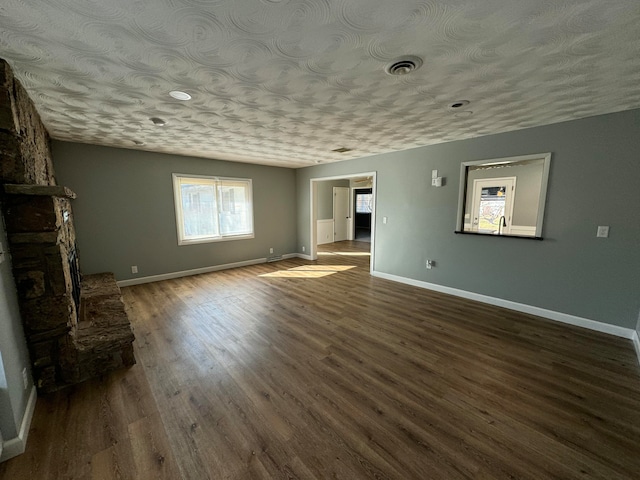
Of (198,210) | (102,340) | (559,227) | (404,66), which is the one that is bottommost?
(102,340)

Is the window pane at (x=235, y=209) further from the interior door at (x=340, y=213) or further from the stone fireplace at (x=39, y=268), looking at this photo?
the interior door at (x=340, y=213)

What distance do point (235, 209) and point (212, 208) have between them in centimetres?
51

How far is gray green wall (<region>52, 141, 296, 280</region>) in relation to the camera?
3.86 metres

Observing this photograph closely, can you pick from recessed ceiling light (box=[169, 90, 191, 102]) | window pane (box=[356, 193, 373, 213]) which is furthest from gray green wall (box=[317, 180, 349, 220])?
recessed ceiling light (box=[169, 90, 191, 102])

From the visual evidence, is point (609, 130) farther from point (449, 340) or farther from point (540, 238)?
point (449, 340)

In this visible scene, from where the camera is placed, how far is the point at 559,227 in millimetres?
2947

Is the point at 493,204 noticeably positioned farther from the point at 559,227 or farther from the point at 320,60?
the point at 320,60

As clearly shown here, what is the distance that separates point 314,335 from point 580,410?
2.14m

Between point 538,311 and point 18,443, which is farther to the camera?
point 538,311

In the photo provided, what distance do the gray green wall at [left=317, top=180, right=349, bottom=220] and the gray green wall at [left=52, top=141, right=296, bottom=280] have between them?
2.96 m

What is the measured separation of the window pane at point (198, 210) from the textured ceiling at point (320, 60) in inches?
79.1

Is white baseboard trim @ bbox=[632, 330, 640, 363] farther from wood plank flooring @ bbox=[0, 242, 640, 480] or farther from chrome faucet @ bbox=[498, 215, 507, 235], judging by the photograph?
chrome faucet @ bbox=[498, 215, 507, 235]

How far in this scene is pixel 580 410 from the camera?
5.67ft

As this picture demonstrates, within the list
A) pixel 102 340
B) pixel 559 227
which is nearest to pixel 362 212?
pixel 559 227
